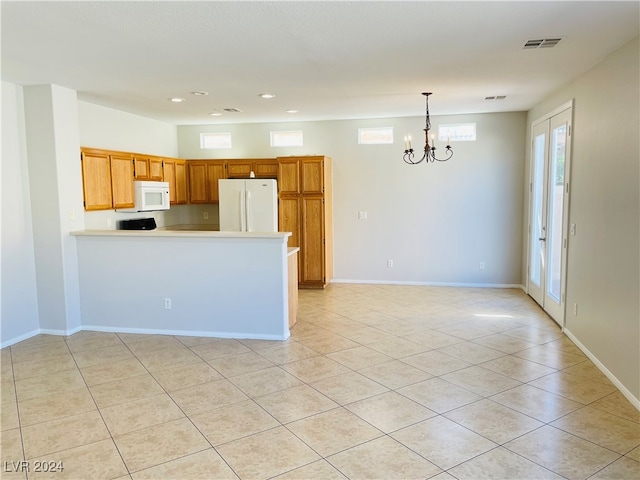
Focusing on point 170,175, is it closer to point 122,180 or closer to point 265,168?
point 122,180

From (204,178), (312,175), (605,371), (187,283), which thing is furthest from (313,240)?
(605,371)

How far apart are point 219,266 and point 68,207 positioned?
5.69ft

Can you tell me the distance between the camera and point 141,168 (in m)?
6.09

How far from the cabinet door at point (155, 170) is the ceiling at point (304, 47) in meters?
1.00

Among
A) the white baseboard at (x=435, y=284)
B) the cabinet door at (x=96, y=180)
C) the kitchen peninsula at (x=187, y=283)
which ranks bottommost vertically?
the white baseboard at (x=435, y=284)

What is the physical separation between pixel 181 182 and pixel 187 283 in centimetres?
282

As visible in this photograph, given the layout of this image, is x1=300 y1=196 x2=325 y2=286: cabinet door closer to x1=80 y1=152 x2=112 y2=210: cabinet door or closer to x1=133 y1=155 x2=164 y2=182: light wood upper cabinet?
x1=133 y1=155 x2=164 y2=182: light wood upper cabinet

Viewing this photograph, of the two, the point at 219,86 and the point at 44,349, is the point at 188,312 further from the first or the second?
the point at 219,86

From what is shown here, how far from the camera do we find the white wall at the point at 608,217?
3301mm

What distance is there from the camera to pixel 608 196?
3736 mm

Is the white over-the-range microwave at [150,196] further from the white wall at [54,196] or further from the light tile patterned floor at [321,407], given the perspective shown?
the light tile patterned floor at [321,407]

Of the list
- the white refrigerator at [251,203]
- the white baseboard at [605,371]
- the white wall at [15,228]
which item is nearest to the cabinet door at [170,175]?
the white refrigerator at [251,203]

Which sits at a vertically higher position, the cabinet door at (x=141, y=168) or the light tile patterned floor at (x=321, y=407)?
the cabinet door at (x=141, y=168)

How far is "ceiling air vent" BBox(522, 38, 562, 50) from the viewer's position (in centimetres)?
334
